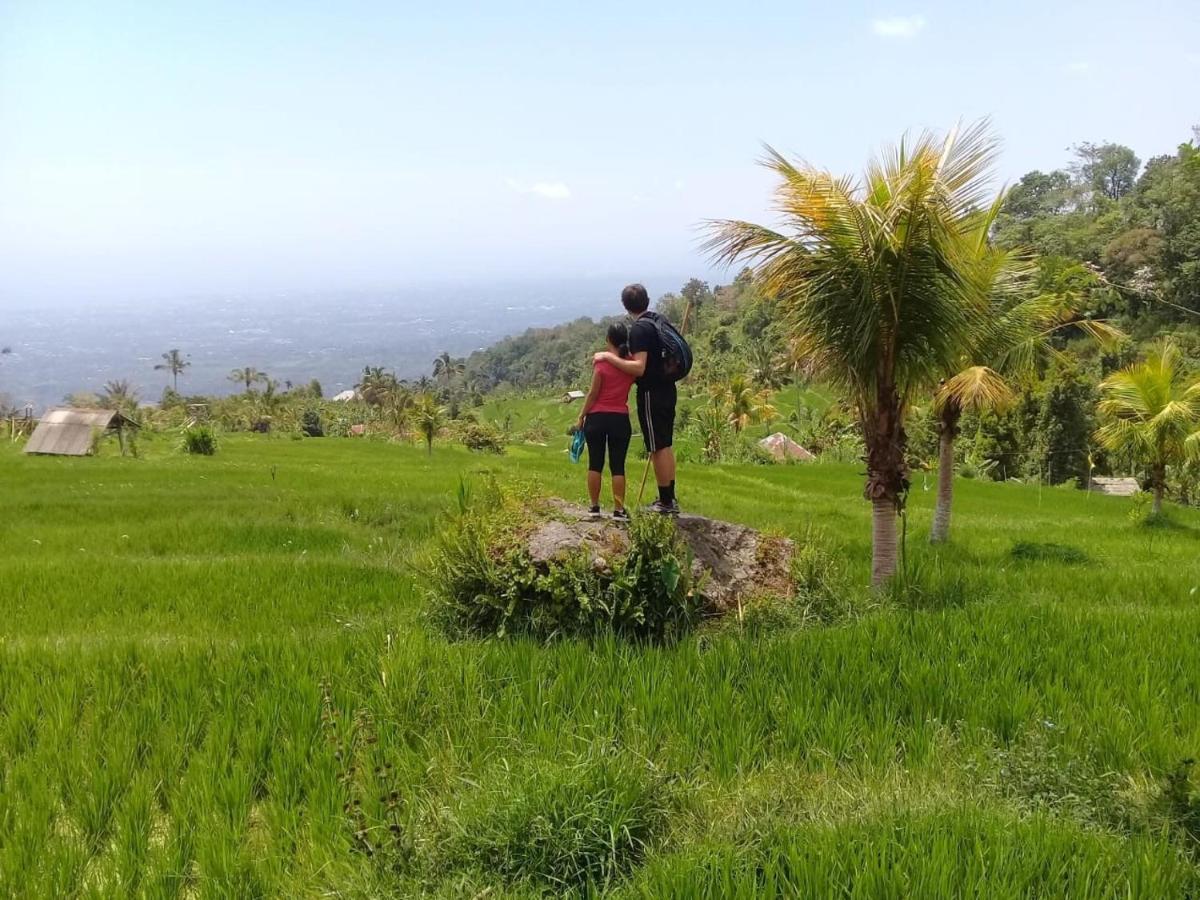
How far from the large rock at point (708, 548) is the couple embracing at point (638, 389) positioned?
0.35 m

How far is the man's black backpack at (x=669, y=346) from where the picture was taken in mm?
6562

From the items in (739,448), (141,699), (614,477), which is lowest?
(739,448)

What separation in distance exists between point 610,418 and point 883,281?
10.1 feet

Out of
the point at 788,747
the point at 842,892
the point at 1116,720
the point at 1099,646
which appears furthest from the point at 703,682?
the point at 1099,646

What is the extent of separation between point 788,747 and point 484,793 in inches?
68.7

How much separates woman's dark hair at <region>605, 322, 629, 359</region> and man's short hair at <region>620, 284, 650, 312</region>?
0.61 ft

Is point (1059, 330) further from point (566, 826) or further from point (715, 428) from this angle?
point (715, 428)

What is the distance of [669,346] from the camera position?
657 centimetres

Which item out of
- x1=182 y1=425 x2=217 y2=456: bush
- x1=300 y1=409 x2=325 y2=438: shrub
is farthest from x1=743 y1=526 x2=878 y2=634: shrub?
x1=300 y1=409 x2=325 y2=438: shrub

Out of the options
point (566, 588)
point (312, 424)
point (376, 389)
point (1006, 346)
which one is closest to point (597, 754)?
point (566, 588)

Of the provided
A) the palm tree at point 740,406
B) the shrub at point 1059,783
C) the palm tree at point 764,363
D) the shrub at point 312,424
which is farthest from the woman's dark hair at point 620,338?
the shrub at point 312,424

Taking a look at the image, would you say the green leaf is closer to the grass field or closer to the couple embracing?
the grass field

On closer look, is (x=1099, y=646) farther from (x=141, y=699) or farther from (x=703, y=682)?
(x=141, y=699)

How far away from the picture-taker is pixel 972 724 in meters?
4.21
